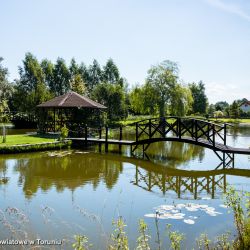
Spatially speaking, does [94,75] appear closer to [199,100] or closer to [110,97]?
[199,100]

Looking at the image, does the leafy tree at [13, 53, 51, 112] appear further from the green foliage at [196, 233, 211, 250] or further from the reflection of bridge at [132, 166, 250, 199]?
the green foliage at [196, 233, 211, 250]

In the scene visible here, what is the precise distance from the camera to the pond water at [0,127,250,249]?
7402mm

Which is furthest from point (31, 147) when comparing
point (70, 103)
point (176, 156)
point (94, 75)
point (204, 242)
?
point (94, 75)

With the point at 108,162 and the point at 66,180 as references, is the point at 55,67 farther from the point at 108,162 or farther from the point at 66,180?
the point at 66,180

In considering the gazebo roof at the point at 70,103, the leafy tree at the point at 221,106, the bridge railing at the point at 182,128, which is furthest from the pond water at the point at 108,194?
the leafy tree at the point at 221,106

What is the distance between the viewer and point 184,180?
1270cm

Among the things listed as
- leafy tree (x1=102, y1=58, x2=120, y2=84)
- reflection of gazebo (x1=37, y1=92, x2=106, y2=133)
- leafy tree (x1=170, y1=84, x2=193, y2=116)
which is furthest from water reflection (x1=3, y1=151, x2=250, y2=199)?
leafy tree (x1=102, y1=58, x2=120, y2=84)

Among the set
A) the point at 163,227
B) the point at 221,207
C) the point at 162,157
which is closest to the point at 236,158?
the point at 162,157

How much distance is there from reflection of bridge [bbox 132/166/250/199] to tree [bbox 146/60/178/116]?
23.1m

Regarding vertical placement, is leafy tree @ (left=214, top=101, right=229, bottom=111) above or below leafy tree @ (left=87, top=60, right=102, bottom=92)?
below

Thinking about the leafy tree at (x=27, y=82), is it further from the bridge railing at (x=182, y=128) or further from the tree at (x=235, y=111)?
the tree at (x=235, y=111)

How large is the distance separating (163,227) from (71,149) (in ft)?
43.4

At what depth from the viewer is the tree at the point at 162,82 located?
122 ft

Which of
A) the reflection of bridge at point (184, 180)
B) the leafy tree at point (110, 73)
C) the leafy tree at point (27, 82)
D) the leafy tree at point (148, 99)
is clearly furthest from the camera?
the leafy tree at point (110, 73)
